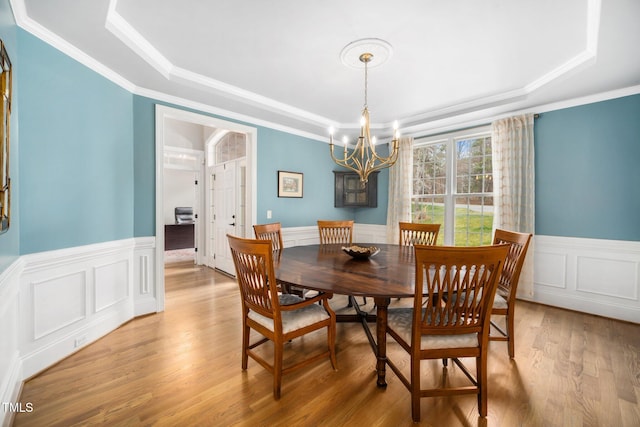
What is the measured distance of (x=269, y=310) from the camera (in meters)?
1.76

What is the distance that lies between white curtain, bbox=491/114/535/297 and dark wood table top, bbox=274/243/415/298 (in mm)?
1788

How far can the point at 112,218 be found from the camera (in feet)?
8.77

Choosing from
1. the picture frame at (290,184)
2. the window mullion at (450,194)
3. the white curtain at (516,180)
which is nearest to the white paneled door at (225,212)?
the picture frame at (290,184)

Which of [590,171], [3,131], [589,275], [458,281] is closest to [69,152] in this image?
[3,131]

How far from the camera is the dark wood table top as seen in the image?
1.62 m

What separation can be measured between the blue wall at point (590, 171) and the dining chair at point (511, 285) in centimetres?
167

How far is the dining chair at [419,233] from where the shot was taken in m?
3.15

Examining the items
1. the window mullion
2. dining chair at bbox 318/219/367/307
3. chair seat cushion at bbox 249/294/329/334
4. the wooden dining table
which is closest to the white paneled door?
dining chair at bbox 318/219/367/307

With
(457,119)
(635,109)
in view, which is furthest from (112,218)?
(635,109)

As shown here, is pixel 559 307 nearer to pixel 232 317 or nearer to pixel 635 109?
pixel 635 109

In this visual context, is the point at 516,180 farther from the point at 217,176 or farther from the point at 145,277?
the point at 217,176

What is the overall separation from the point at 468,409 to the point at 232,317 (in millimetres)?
2310

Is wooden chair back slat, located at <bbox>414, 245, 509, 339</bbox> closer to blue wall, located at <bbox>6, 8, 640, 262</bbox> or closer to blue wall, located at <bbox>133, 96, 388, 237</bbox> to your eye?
blue wall, located at <bbox>6, 8, 640, 262</bbox>

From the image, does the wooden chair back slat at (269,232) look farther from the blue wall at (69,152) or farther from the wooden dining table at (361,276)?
the blue wall at (69,152)
